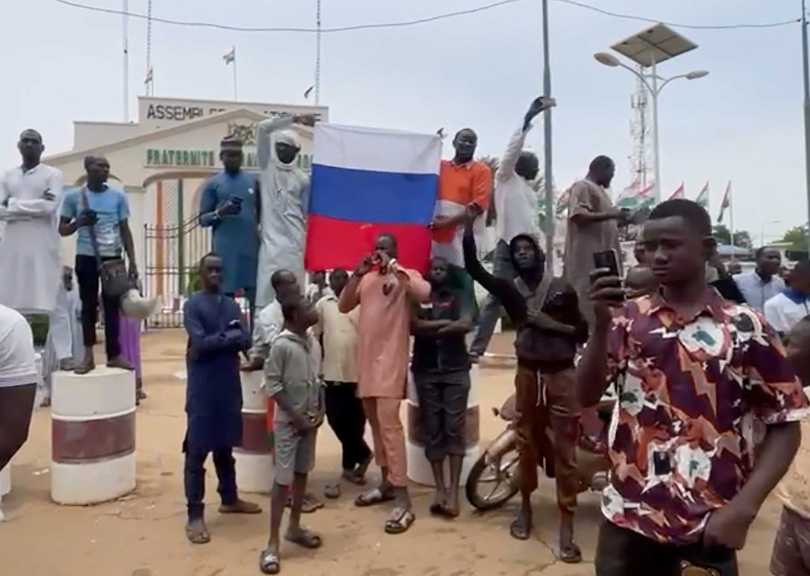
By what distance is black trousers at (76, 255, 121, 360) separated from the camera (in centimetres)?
646

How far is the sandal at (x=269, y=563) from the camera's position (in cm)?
465

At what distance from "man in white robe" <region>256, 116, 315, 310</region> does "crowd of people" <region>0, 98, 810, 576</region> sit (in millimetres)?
16

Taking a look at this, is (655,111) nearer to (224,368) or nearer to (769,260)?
(769,260)

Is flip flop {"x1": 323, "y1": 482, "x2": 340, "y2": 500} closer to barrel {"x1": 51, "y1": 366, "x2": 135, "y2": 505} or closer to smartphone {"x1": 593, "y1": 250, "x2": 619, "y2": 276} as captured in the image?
barrel {"x1": 51, "y1": 366, "x2": 135, "y2": 505}

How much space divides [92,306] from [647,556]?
5.27 meters

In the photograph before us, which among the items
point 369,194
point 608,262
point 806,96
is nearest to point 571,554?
point 608,262

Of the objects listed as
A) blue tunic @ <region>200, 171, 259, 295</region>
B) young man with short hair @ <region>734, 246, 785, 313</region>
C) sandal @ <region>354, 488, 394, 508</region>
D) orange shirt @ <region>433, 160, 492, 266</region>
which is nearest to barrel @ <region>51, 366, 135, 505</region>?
blue tunic @ <region>200, 171, 259, 295</region>

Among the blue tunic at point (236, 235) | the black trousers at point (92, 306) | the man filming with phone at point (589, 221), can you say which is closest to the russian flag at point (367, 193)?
the blue tunic at point (236, 235)

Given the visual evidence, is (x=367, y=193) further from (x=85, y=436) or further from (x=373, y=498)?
(x=85, y=436)

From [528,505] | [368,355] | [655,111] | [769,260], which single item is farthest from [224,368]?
[655,111]

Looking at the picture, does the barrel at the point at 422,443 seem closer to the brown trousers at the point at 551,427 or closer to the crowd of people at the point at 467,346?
the crowd of people at the point at 467,346

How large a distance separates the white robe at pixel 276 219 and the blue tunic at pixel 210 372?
865 mm

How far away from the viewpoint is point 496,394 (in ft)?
35.2

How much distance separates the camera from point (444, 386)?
5691 millimetres
